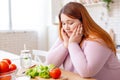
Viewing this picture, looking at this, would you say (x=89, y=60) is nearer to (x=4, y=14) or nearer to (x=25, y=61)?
(x=25, y=61)

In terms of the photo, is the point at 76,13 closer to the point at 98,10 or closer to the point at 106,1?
the point at 106,1

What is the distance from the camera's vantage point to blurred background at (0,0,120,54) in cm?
347

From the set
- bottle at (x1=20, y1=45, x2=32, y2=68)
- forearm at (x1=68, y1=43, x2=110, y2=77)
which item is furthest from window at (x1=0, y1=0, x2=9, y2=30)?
forearm at (x1=68, y1=43, x2=110, y2=77)

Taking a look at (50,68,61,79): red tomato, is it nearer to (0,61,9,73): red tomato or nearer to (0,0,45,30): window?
(0,61,9,73): red tomato

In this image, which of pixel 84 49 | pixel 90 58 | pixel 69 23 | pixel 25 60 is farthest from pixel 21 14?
pixel 90 58

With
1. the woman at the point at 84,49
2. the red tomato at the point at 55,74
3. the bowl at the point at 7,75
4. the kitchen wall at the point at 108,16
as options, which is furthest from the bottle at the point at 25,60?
the kitchen wall at the point at 108,16

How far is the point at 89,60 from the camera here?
134 cm

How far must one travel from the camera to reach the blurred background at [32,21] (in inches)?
137

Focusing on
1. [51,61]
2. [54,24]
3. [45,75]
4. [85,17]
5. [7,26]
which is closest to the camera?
[45,75]

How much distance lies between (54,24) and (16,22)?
0.71 m

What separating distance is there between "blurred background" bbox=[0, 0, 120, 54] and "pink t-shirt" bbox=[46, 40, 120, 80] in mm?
1831

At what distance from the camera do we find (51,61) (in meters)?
1.62

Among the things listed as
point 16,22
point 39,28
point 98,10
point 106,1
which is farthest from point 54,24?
point 106,1

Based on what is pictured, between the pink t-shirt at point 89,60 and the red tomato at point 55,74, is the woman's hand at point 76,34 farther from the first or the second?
the red tomato at point 55,74
